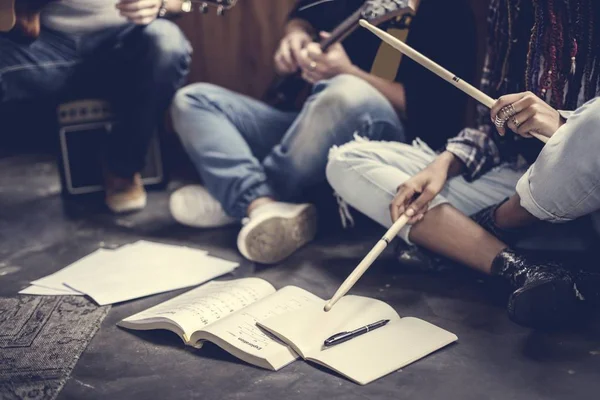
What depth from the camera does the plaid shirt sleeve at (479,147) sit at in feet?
5.00

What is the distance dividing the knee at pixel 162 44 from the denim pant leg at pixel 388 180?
68cm

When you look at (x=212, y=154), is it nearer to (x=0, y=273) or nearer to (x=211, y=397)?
(x=0, y=273)

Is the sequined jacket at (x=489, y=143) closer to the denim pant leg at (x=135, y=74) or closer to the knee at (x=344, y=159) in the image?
the knee at (x=344, y=159)

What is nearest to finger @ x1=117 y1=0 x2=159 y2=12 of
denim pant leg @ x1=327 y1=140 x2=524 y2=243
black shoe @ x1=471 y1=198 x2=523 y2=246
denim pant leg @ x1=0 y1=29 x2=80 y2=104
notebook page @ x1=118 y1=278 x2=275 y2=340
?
denim pant leg @ x1=0 y1=29 x2=80 y2=104

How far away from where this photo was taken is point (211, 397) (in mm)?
1146

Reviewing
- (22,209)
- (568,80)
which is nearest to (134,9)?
(22,209)

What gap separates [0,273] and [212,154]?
21.6 inches

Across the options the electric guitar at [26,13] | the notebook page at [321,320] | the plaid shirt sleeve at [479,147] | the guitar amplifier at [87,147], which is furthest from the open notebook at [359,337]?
the guitar amplifier at [87,147]

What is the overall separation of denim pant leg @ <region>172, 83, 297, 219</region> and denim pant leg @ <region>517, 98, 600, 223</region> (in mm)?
732

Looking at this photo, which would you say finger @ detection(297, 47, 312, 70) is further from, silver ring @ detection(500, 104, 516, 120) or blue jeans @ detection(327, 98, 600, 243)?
silver ring @ detection(500, 104, 516, 120)

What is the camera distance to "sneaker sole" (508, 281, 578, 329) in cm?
125

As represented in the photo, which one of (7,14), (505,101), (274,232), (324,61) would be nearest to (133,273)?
(274,232)

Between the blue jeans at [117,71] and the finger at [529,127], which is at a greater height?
the finger at [529,127]

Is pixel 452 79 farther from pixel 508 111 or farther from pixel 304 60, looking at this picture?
pixel 304 60
